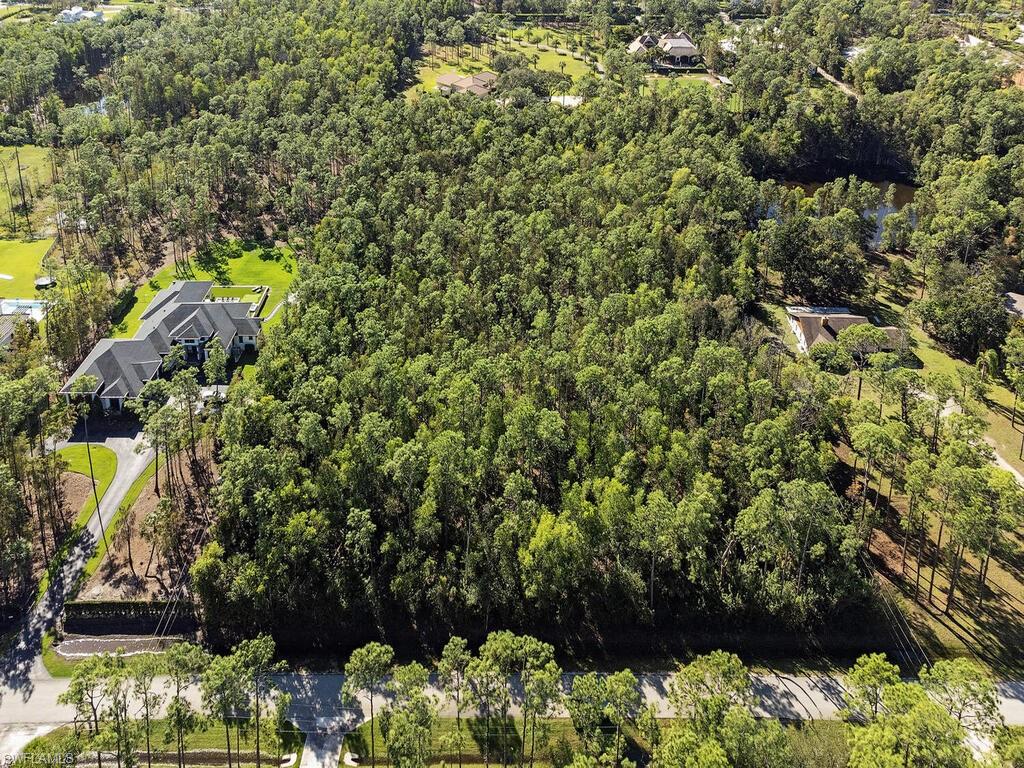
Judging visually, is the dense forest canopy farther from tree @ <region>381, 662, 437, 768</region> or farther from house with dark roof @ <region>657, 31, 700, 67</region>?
tree @ <region>381, 662, 437, 768</region>

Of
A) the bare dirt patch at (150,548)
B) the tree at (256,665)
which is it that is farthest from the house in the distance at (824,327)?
the bare dirt patch at (150,548)

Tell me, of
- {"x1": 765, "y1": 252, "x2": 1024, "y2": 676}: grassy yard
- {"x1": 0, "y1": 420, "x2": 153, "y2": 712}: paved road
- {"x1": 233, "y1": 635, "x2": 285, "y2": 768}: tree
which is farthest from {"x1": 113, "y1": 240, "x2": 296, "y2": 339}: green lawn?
{"x1": 765, "y1": 252, "x2": 1024, "y2": 676}: grassy yard

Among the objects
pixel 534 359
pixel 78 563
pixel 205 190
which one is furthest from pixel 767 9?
pixel 78 563

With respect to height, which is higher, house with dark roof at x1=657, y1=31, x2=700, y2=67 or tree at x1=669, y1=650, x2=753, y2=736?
house with dark roof at x1=657, y1=31, x2=700, y2=67

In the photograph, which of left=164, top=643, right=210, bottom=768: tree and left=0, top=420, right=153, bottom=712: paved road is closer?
left=164, top=643, right=210, bottom=768: tree

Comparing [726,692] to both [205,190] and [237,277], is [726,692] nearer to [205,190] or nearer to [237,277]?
[237,277]
